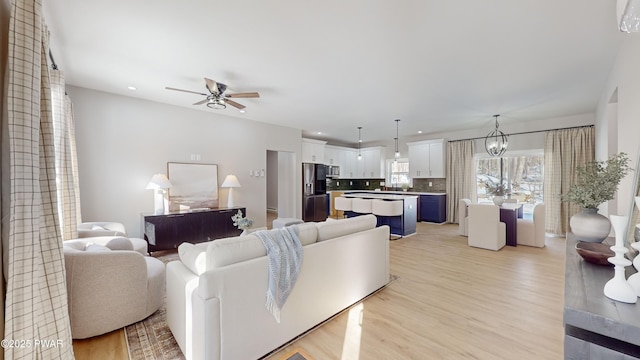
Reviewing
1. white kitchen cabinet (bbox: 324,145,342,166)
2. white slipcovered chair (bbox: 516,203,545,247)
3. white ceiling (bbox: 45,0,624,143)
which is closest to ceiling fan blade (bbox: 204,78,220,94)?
white ceiling (bbox: 45,0,624,143)

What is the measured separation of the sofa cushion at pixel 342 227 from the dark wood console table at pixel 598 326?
1.66 m

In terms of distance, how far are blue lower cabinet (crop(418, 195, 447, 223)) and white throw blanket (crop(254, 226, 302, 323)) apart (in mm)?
6232

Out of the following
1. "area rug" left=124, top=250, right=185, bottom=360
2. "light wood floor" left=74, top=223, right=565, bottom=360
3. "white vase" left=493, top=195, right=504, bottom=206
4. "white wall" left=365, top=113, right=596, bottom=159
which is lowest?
"light wood floor" left=74, top=223, right=565, bottom=360

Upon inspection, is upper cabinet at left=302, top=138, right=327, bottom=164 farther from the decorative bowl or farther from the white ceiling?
the decorative bowl

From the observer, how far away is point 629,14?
1.09 metres

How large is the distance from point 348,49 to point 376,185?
275 inches

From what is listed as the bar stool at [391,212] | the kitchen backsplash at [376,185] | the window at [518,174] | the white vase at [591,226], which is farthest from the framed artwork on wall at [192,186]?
the window at [518,174]

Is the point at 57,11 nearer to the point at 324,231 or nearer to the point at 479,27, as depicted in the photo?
the point at 324,231

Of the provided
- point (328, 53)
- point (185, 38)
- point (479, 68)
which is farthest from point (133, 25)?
point (479, 68)

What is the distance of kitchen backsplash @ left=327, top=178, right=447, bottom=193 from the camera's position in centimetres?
758

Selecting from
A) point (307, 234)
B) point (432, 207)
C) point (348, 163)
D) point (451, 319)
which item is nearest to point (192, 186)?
point (307, 234)

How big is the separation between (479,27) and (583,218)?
1847mm

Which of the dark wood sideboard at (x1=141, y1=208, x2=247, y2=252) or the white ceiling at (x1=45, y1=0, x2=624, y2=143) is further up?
the white ceiling at (x1=45, y1=0, x2=624, y2=143)

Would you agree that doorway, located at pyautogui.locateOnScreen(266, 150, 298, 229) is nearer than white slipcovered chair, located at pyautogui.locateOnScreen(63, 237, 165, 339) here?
No
